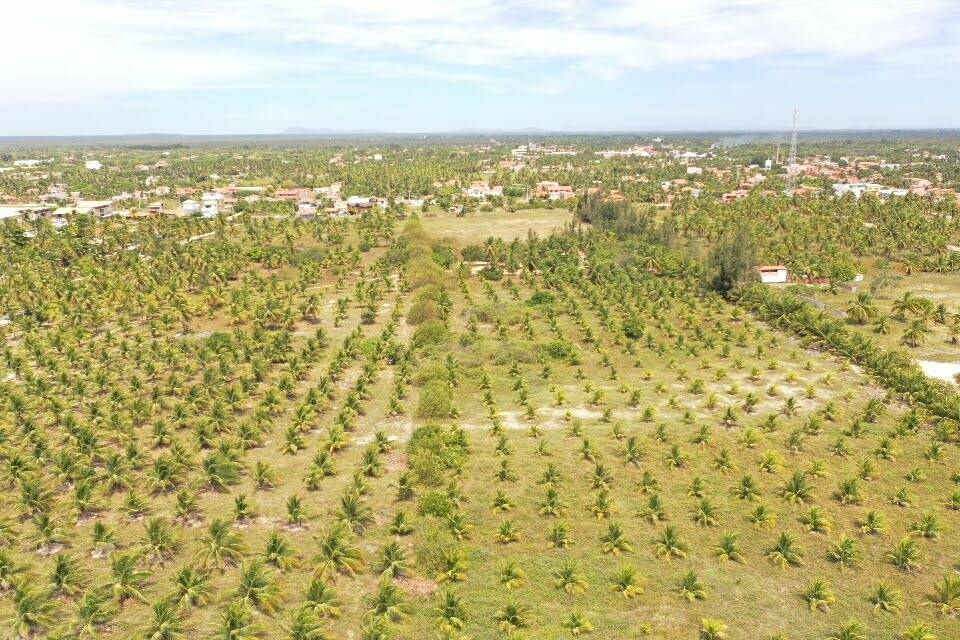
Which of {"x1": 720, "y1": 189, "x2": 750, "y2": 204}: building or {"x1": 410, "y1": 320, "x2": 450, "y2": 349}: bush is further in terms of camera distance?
{"x1": 720, "y1": 189, "x2": 750, "y2": 204}: building

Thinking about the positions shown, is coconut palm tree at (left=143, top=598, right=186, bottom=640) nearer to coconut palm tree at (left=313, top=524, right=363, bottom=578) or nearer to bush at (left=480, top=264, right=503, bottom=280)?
coconut palm tree at (left=313, top=524, right=363, bottom=578)

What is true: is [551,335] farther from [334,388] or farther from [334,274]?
[334,274]

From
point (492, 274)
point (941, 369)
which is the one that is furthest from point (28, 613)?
point (492, 274)

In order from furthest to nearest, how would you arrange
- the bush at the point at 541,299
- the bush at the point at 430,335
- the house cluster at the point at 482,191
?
the house cluster at the point at 482,191 → the bush at the point at 541,299 → the bush at the point at 430,335

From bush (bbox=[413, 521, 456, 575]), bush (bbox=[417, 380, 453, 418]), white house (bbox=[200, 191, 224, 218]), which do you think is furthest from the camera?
white house (bbox=[200, 191, 224, 218])

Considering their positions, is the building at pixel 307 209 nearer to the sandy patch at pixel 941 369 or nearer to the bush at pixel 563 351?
the bush at pixel 563 351

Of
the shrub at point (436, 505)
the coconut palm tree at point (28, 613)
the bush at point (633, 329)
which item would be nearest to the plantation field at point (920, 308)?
the bush at point (633, 329)

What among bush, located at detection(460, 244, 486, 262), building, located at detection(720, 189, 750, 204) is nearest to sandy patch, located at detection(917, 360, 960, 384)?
bush, located at detection(460, 244, 486, 262)
